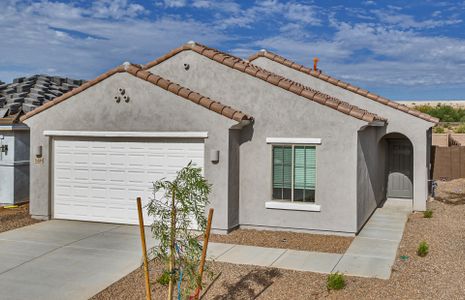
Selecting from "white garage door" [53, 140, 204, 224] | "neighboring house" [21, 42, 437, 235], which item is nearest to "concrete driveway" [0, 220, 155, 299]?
"white garage door" [53, 140, 204, 224]

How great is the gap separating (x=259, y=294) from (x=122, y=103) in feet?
23.3

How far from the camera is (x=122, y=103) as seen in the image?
12.7 metres

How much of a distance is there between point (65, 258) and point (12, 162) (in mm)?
7414

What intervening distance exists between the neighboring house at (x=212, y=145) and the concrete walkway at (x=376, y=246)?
499 millimetres

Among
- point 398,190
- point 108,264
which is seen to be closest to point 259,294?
point 108,264

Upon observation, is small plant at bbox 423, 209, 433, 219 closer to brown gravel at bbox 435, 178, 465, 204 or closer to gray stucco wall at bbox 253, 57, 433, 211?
gray stucco wall at bbox 253, 57, 433, 211

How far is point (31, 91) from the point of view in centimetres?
2011

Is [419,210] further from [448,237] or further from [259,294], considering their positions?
[259,294]

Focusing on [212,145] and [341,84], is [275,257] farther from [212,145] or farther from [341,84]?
[341,84]

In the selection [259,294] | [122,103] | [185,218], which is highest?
[122,103]

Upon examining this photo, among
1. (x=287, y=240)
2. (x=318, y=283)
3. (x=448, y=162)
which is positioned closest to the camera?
(x=318, y=283)

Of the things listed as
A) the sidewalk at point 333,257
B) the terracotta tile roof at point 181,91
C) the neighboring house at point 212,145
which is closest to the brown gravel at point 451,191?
the neighboring house at point 212,145

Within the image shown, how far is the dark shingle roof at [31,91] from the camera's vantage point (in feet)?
58.7

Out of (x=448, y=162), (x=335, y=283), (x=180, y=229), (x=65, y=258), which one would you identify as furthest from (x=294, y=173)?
(x=448, y=162)
